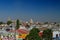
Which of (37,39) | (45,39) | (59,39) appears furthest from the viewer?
(59,39)

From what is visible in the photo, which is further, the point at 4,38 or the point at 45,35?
the point at 4,38

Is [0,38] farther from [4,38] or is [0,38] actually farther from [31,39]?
[31,39]

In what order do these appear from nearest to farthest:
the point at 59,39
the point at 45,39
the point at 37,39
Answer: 1. the point at 37,39
2. the point at 45,39
3. the point at 59,39

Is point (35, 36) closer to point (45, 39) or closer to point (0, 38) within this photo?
point (45, 39)

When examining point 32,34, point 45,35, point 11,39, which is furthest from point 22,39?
point 32,34

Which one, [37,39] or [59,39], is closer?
[37,39]

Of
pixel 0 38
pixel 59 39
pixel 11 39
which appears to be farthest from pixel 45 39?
pixel 0 38

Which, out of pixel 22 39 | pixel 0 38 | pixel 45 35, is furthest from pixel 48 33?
pixel 0 38

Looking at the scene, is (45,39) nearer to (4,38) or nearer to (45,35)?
(45,35)
